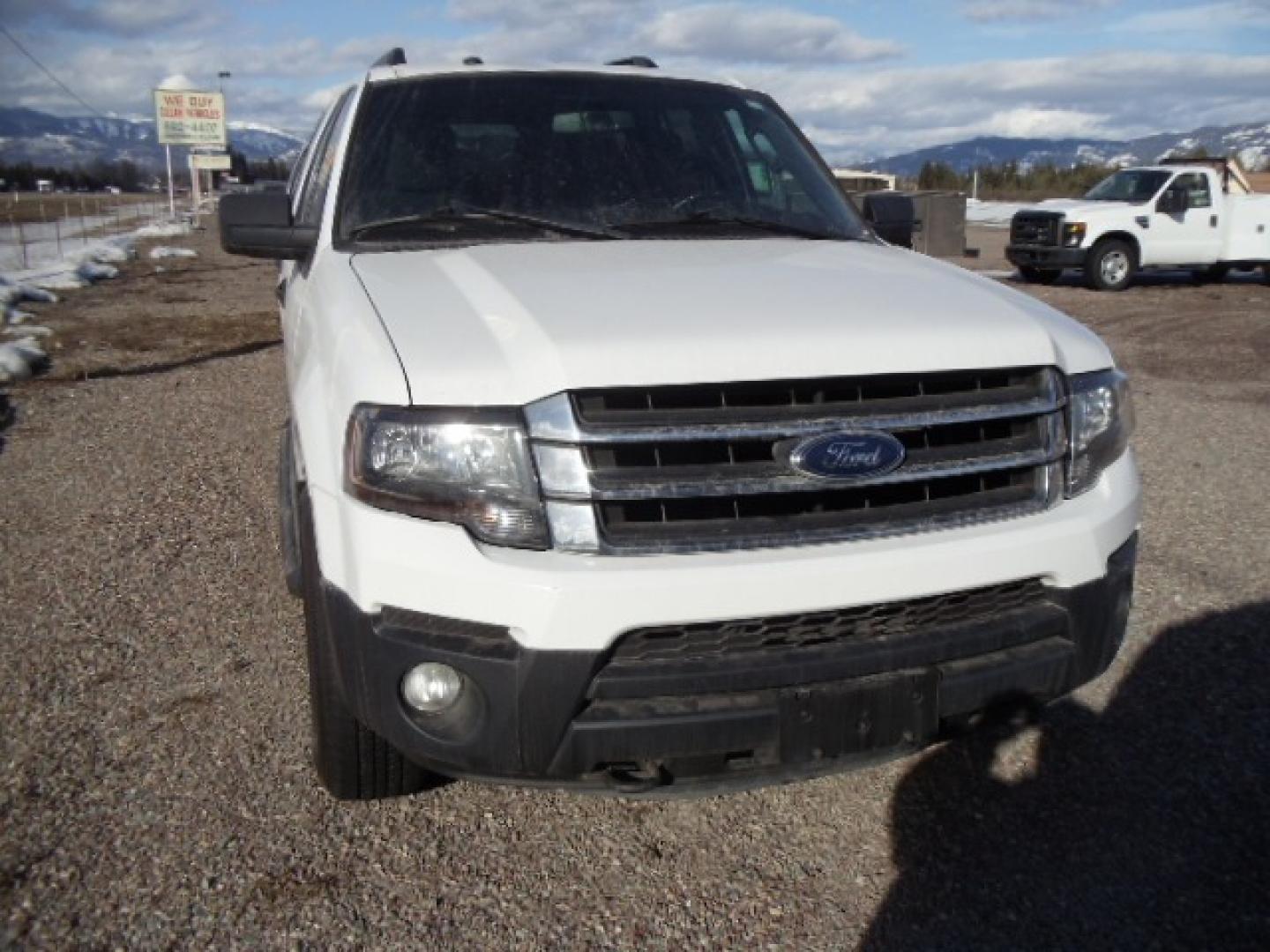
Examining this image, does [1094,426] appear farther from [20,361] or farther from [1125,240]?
[1125,240]

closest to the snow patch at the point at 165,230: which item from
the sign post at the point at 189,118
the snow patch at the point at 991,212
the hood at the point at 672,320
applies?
the sign post at the point at 189,118

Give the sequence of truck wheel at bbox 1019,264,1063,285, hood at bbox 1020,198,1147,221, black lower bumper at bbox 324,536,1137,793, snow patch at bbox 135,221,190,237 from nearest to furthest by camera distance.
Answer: black lower bumper at bbox 324,536,1137,793 → hood at bbox 1020,198,1147,221 → truck wheel at bbox 1019,264,1063,285 → snow patch at bbox 135,221,190,237

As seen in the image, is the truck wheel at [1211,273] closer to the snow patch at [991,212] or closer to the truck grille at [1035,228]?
the truck grille at [1035,228]

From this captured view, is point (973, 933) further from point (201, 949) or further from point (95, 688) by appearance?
point (95, 688)

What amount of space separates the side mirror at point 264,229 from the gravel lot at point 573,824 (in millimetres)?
1379

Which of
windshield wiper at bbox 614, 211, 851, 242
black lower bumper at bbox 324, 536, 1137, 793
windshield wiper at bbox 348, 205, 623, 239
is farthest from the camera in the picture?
windshield wiper at bbox 614, 211, 851, 242

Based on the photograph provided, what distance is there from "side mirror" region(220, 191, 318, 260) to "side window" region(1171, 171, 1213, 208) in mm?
16546

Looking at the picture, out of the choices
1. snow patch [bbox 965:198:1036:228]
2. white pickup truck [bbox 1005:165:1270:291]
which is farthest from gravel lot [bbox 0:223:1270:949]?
snow patch [bbox 965:198:1036:228]

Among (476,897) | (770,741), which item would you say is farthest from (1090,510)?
(476,897)

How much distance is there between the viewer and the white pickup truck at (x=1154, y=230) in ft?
53.8

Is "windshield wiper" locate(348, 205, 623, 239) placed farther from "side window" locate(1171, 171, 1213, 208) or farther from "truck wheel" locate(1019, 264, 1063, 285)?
"side window" locate(1171, 171, 1213, 208)

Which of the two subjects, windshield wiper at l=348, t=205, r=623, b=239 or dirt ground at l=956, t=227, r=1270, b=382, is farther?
dirt ground at l=956, t=227, r=1270, b=382

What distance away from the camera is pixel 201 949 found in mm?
2330

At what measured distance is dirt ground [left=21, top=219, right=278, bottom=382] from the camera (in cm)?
1008
